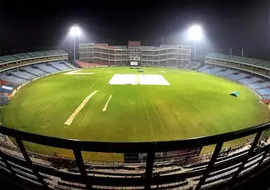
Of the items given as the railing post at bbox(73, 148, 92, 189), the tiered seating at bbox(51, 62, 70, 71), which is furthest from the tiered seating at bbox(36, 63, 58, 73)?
the railing post at bbox(73, 148, 92, 189)

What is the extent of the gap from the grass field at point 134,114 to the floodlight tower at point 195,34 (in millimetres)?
22062

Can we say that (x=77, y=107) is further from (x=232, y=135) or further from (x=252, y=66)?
(x=252, y=66)

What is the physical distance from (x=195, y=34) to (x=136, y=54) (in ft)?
45.7

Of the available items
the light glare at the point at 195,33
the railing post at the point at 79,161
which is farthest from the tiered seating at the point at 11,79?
the light glare at the point at 195,33

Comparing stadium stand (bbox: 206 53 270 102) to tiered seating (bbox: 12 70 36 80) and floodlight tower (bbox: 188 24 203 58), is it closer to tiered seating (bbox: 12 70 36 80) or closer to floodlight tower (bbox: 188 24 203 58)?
floodlight tower (bbox: 188 24 203 58)

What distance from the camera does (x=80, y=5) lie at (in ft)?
104

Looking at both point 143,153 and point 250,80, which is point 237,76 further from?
point 143,153

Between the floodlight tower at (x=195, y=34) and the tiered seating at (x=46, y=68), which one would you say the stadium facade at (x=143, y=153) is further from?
the floodlight tower at (x=195, y=34)

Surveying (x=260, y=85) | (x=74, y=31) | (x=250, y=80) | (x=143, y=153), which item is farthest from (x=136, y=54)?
(x=143, y=153)

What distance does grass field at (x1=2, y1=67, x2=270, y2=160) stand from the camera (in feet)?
31.3

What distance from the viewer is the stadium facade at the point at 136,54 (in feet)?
128

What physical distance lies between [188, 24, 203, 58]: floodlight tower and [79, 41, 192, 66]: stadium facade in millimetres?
1878

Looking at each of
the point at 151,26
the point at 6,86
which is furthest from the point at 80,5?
the point at 6,86

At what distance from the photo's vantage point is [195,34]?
36.6 m
